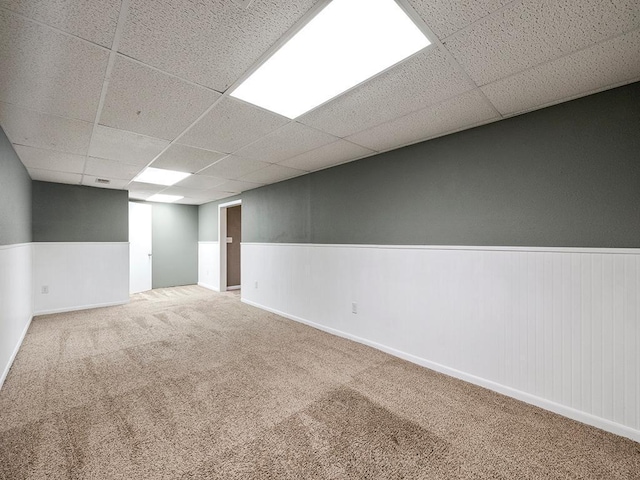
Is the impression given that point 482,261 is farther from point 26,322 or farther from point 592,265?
point 26,322

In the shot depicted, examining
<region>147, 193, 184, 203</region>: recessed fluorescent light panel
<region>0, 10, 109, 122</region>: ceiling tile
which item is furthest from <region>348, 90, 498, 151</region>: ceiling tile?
<region>147, 193, 184, 203</region>: recessed fluorescent light panel

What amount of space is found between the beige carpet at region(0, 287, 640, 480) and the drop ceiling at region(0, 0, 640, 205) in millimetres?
2220

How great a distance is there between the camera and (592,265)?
192cm

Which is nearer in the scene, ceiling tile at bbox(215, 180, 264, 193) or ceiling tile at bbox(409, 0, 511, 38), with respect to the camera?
ceiling tile at bbox(409, 0, 511, 38)

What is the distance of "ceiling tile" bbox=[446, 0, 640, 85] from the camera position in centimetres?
124

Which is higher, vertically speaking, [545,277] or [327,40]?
[327,40]

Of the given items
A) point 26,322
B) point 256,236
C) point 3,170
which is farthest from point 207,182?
point 26,322

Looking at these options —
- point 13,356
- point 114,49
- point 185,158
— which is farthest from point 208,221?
point 114,49

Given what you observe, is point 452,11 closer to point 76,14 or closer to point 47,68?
point 76,14

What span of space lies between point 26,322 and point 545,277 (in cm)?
606

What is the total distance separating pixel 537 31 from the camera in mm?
1371

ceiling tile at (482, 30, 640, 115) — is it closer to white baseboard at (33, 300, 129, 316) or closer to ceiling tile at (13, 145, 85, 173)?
ceiling tile at (13, 145, 85, 173)

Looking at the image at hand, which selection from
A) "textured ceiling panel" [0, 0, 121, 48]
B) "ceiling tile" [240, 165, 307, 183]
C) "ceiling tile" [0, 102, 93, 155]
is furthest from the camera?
"ceiling tile" [240, 165, 307, 183]

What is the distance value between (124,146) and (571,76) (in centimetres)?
381
